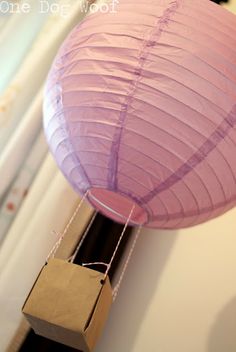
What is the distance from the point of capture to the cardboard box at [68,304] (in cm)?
50

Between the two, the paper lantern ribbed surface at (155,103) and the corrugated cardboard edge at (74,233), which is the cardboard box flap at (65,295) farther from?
the corrugated cardboard edge at (74,233)

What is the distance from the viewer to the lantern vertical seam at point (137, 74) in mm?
500

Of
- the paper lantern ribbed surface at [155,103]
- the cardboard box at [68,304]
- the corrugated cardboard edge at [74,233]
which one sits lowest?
the cardboard box at [68,304]

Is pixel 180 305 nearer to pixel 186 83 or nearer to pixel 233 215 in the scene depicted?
pixel 233 215

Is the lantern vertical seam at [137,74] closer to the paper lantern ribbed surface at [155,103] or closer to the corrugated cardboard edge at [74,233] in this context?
the paper lantern ribbed surface at [155,103]

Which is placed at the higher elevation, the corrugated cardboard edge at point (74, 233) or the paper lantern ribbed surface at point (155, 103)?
the paper lantern ribbed surface at point (155, 103)

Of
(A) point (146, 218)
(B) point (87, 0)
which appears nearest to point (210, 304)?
(A) point (146, 218)

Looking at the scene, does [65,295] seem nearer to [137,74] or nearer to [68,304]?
[68,304]

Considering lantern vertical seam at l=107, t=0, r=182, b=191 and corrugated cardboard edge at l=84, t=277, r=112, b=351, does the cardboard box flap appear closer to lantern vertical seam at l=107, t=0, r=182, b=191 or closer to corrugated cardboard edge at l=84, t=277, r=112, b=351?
corrugated cardboard edge at l=84, t=277, r=112, b=351

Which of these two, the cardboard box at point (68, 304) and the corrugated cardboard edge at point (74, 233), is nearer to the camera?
the cardboard box at point (68, 304)

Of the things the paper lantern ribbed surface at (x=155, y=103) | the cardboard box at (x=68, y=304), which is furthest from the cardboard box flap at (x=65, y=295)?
the paper lantern ribbed surface at (x=155, y=103)

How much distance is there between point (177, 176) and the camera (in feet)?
1.75

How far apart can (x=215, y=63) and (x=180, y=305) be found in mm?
698

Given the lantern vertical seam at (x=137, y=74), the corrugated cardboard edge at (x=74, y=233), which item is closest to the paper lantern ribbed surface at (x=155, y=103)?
the lantern vertical seam at (x=137, y=74)
